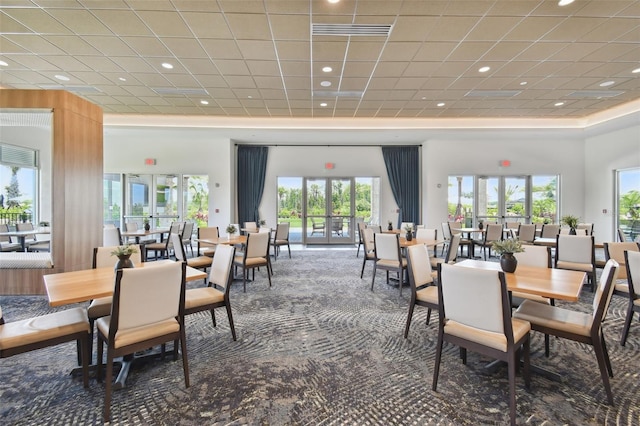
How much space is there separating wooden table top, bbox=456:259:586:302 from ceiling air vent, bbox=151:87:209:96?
586 cm

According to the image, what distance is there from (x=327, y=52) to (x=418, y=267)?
340cm

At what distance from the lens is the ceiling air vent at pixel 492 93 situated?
602 centimetres

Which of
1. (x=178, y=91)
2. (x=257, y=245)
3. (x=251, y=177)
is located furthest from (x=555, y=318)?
(x=251, y=177)

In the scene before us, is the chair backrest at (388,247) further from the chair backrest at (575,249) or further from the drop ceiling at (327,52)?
the drop ceiling at (327,52)

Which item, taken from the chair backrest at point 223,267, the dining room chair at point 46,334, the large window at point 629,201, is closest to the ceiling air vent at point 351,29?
the chair backrest at point 223,267

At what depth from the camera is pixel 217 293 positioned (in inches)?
116

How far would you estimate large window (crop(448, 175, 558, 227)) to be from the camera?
9625 mm

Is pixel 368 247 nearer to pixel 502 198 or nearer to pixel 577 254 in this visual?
pixel 577 254

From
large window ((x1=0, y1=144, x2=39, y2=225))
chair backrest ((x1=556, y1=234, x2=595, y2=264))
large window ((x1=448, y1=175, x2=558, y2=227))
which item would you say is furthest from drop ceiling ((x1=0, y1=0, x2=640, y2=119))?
large window ((x1=448, y1=175, x2=558, y2=227))

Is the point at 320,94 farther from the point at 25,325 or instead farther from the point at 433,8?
the point at 25,325

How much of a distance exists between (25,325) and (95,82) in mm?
5226

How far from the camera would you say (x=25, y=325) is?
2057 mm

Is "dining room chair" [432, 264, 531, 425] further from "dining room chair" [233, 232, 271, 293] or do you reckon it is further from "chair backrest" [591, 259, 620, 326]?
"dining room chair" [233, 232, 271, 293]

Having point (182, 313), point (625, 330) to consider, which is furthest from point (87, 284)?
point (625, 330)
